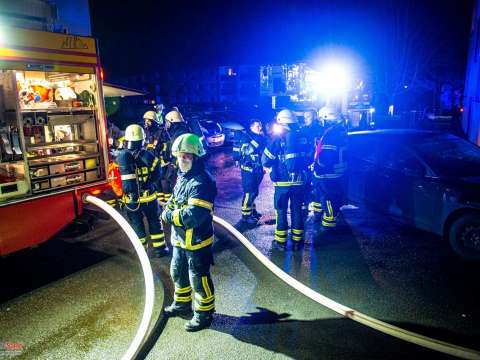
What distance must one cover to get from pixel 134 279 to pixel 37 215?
4.71 ft

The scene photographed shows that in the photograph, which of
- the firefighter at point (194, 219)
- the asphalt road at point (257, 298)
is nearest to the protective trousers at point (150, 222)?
the asphalt road at point (257, 298)

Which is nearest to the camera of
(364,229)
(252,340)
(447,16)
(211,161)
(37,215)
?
(252,340)

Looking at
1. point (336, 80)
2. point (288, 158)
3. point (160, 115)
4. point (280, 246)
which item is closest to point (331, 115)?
point (288, 158)

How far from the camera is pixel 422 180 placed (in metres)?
5.41

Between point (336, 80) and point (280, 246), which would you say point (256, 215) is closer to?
point (280, 246)

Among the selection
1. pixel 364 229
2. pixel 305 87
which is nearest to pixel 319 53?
pixel 305 87

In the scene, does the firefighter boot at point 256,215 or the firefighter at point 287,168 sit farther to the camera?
the firefighter boot at point 256,215

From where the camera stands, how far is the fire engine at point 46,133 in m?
4.63

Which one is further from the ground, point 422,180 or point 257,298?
point 422,180

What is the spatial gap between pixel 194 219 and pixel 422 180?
11.7 ft

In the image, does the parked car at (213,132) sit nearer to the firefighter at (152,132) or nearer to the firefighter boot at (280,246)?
the firefighter at (152,132)

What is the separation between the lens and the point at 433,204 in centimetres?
529

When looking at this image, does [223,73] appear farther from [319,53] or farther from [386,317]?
[386,317]

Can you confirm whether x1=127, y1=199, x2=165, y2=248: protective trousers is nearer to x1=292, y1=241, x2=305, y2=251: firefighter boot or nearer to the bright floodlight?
x1=292, y1=241, x2=305, y2=251: firefighter boot
